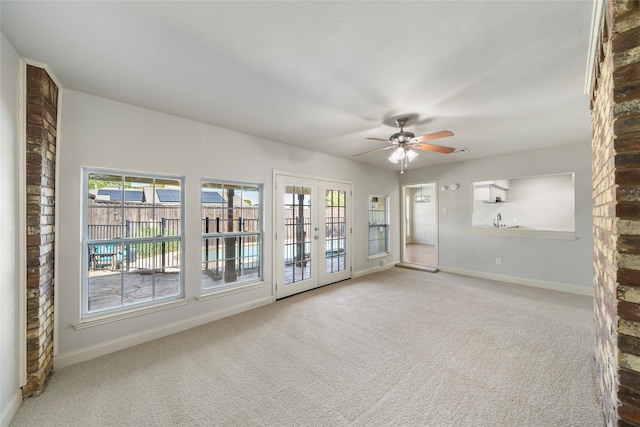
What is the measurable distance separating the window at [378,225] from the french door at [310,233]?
86 cm

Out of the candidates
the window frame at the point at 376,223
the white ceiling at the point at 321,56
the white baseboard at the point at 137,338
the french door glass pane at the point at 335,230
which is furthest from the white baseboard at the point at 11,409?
the window frame at the point at 376,223

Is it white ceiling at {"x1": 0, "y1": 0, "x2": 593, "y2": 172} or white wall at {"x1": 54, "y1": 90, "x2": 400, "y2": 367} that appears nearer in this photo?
white ceiling at {"x1": 0, "y1": 0, "x2": 593, "y2": 172}

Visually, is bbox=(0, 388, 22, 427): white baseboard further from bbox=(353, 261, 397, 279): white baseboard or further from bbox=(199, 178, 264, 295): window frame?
bbox=(353, 261, 397, 279): white baseboard

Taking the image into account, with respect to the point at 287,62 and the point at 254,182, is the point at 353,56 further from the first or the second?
the point at 254,182

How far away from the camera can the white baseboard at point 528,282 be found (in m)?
3.99

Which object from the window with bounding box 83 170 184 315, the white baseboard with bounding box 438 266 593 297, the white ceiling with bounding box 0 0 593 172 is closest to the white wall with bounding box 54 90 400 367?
the window with bounding box 83 170 184 315

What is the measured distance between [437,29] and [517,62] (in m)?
0.82

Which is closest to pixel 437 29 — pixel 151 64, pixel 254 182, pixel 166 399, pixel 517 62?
pixel 517 62

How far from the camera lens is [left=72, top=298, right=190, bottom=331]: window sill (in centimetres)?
230

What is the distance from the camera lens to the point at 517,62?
185cm

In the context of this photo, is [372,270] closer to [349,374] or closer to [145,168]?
[349,374]

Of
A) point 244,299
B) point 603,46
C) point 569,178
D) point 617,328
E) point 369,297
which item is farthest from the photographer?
point 569,178

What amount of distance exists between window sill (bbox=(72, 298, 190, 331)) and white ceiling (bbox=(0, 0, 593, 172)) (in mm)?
2116

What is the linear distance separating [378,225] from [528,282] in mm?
2902
